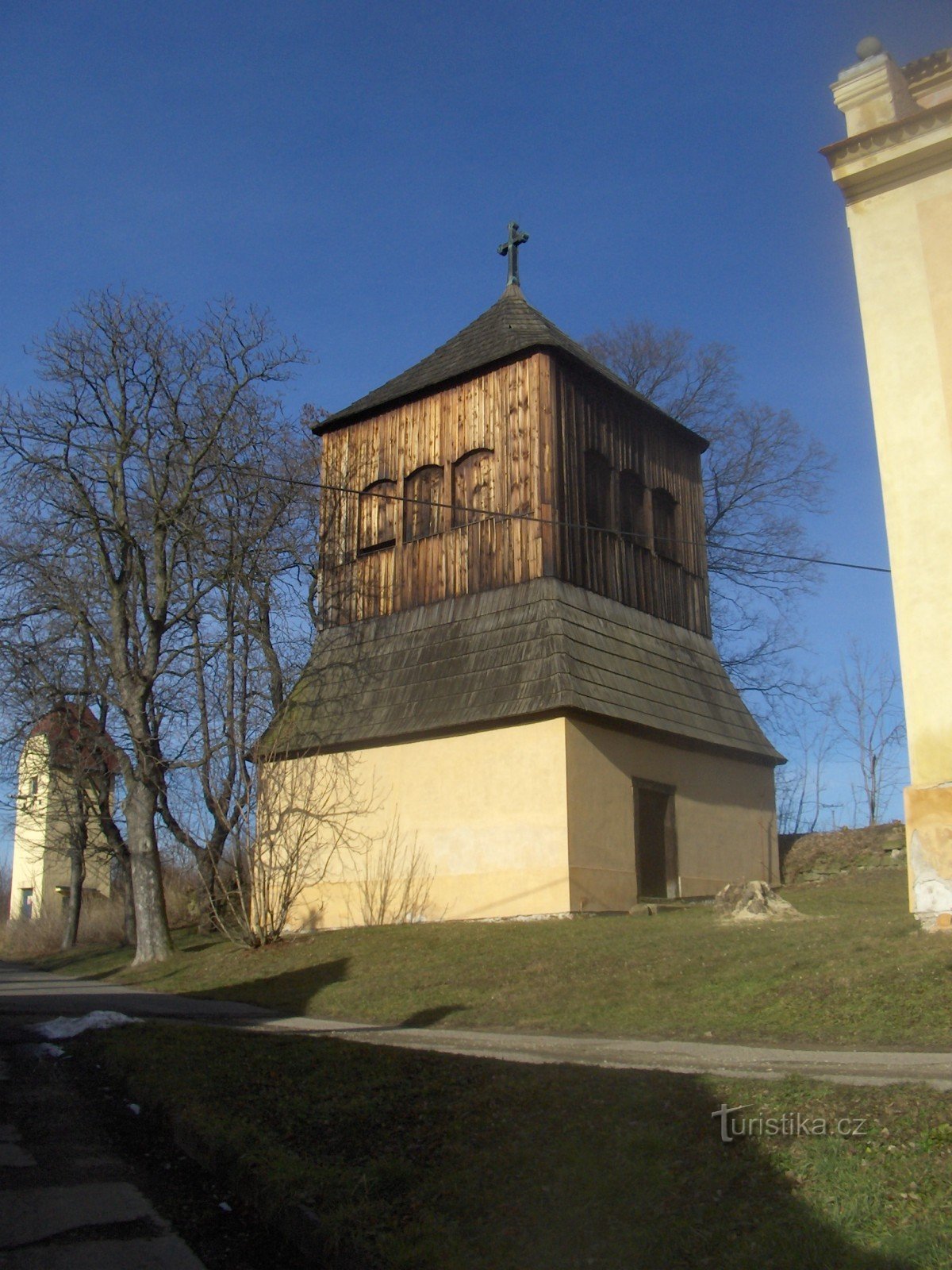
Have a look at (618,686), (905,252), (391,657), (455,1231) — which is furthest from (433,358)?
(455,1231)

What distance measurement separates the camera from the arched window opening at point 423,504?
71.8ft

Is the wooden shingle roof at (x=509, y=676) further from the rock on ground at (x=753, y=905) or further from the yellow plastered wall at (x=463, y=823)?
the rock on ground at (x=753, y=905)

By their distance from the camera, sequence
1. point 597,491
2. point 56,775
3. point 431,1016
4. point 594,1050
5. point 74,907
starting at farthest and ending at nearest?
point 74,907 < point 56,775 < point 597,491 < point 431,1016 < point 594,1050

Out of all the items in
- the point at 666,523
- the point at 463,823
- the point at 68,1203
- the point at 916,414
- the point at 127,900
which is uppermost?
the point at 666,523

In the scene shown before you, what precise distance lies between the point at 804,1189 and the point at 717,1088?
1.30 metres

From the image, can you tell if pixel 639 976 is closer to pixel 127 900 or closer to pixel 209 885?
pixel 209 885

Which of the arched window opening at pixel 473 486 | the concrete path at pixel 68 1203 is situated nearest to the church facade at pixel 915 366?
the concrete path at pixel 68 1203

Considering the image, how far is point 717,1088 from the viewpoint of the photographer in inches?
214

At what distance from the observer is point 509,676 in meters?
18.7

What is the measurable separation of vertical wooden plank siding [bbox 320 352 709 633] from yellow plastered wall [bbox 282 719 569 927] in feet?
11.0

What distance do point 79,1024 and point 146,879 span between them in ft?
31.9

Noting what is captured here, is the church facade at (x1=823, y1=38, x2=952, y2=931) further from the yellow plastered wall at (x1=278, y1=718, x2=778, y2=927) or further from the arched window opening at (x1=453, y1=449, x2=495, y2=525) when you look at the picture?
the arched window opening at (x1=453, y1=449, x2=495, y2=525)

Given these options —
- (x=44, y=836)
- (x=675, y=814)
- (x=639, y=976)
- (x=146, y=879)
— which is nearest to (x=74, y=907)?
(x=44, y=836)

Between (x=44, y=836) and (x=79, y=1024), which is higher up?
(x=44, y=836)
